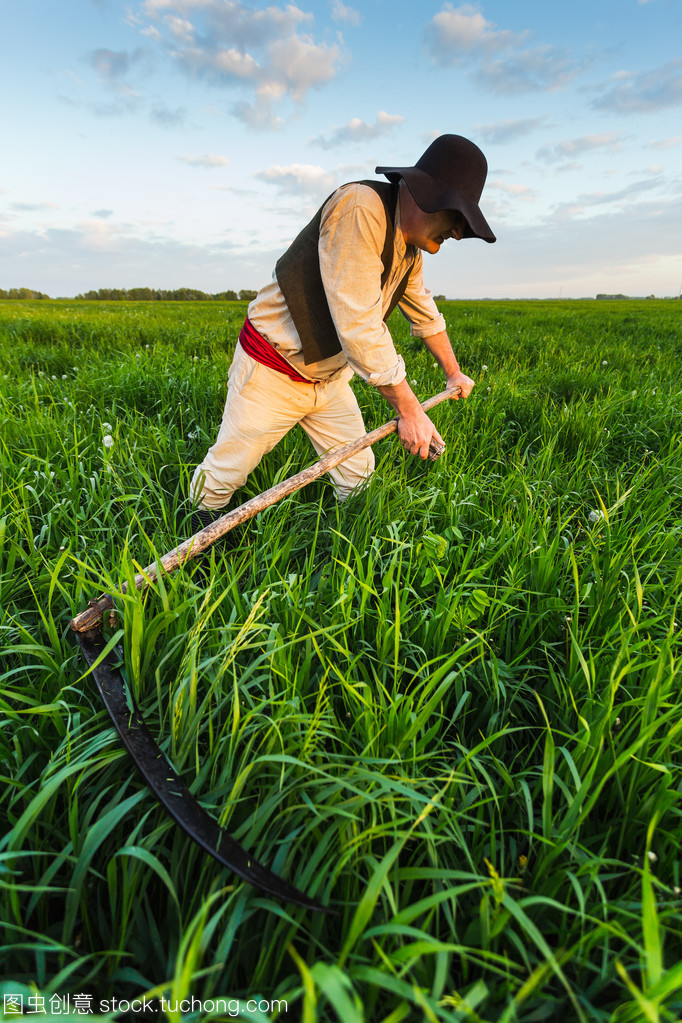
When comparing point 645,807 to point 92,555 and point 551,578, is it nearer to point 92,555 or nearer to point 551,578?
point 551,578

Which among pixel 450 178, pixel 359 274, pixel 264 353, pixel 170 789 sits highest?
pixel 450 178

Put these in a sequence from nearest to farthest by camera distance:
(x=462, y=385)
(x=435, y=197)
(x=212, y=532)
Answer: (x=212, y=532) < (x=435, y=197) < (x=462, y=385)

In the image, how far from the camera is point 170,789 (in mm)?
1174

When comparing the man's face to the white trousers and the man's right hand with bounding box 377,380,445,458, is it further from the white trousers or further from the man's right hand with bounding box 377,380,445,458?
the white trousers

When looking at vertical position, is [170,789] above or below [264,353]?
below

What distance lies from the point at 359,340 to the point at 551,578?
1285 mm

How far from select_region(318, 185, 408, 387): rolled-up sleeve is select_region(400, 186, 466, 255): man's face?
141mm

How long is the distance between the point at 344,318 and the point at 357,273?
0.19m

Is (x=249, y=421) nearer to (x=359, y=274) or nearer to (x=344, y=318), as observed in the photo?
(x=344, y=318)

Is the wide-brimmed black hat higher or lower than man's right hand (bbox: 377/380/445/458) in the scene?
higher

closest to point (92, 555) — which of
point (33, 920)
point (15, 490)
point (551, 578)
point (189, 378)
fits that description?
point (15, 490)

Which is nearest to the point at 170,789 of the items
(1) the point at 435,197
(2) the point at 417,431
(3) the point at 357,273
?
(2) the point at 417,431

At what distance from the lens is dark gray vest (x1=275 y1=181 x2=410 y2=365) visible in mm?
2322

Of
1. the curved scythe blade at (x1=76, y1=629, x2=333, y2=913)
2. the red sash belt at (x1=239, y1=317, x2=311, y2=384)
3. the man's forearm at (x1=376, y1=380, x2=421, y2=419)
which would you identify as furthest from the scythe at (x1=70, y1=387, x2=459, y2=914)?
the red sash belt at (x1=239, y1=317, x2=311, y2=384)
